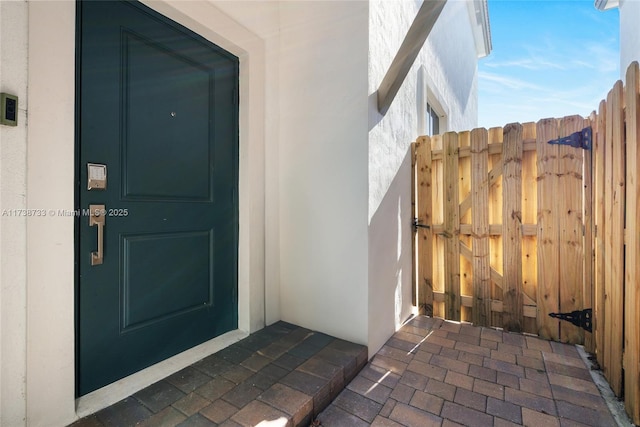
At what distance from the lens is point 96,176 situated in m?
1.52

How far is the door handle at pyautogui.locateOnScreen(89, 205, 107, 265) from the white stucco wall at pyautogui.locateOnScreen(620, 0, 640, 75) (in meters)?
7.69

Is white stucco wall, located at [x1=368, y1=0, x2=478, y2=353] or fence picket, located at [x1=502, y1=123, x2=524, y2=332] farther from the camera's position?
fence picket, located at [x1=502, y1=123, x2=524, y2=332]

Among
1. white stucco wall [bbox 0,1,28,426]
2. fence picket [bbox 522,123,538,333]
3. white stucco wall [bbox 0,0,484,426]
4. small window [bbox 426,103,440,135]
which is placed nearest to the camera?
white stucco wall [bbox 0,1,28,426]

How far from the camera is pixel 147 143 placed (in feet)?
5.73

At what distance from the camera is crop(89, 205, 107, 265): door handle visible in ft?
4.96

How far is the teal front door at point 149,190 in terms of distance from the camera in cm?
151

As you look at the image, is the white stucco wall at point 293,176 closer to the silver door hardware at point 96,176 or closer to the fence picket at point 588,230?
the silver door hardware at point 96,176

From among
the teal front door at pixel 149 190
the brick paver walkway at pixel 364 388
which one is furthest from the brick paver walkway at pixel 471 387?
the teal front door at pixel 149 190

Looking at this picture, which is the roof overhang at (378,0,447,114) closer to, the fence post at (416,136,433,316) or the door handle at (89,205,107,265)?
the fence post at (416,136,433,316)

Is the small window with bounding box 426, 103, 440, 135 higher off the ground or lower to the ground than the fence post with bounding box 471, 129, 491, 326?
higher

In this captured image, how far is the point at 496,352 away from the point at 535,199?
4.65 ft

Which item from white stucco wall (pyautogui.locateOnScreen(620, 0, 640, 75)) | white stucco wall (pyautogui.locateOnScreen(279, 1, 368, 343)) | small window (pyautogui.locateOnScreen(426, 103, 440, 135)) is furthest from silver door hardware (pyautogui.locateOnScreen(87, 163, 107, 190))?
white stucco wall (pyautogui.locateOnScreen(620, 0, 640, 75))

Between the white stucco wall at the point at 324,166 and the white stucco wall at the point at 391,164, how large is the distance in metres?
0.10

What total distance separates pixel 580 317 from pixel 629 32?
6103 mm
